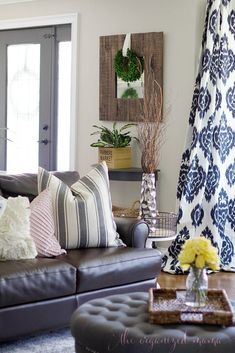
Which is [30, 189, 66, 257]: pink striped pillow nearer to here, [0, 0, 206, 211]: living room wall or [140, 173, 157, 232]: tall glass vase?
[140, 173, 157, 232]: tall glass vase

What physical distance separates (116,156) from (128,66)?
2.84ft

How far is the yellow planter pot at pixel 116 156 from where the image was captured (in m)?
5.70

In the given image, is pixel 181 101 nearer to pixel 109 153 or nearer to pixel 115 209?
pixel 109 153

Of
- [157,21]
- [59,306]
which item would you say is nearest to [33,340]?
[59,306]

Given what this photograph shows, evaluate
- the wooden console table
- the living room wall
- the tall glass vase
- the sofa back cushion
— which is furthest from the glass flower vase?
the living room wall

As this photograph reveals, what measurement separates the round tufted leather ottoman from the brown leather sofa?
650 millimetres

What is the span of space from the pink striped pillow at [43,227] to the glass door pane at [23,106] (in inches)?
114

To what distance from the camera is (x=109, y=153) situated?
573cm

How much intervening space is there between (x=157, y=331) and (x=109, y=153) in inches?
134

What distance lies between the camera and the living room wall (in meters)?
5.59

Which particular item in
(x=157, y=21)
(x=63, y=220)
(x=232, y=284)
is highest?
(x=157, y=21)

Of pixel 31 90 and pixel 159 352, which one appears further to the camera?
pixel 31 90

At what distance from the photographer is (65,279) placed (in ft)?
11.3

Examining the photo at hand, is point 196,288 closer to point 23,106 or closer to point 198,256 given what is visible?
point 198,256
